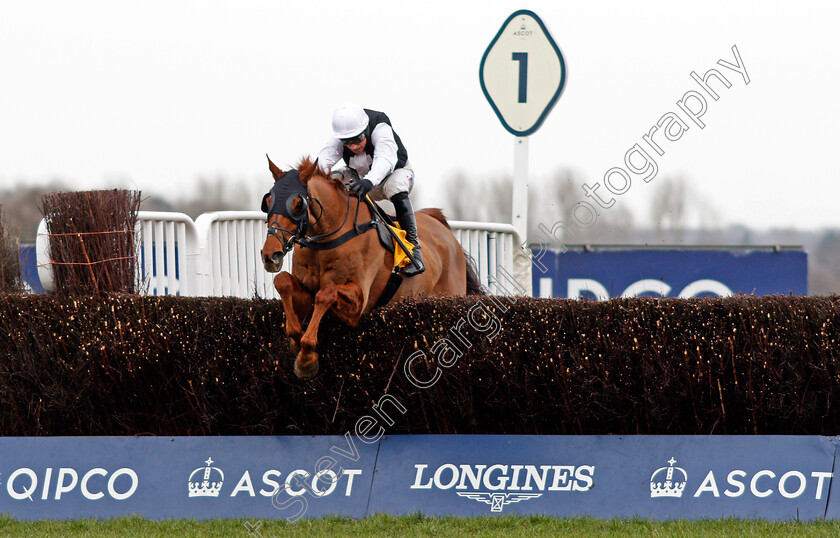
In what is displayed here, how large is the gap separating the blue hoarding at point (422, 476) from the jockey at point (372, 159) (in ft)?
5.57

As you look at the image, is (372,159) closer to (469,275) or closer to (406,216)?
(406,216)

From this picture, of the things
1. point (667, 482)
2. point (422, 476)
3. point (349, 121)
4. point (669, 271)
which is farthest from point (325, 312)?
point (669, 271)

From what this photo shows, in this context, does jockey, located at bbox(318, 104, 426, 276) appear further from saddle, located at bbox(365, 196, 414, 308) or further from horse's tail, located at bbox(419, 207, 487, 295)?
horse's tail, located at bbox(419, 207, 487, 295)

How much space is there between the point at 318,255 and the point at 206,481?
4.87ft

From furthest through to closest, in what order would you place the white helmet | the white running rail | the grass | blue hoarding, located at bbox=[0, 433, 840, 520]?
the white running rail → the white helmet → blue hoarding, located at bbox=[0, 433, 840, 520] → the grass

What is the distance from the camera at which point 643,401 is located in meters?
5.19

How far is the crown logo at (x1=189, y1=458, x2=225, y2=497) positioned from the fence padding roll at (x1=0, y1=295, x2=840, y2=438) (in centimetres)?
49

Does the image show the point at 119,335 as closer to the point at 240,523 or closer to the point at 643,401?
the point at 240,523

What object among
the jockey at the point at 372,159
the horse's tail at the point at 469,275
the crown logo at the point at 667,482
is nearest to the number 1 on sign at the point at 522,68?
the horse's tail at the point at 469,275

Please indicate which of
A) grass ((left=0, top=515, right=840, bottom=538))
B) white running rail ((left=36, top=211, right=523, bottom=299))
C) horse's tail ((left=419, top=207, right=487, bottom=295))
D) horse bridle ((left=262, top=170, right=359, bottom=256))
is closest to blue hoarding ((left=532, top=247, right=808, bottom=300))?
horse's tail ((left=419, top=207, right=487, bottom=295))

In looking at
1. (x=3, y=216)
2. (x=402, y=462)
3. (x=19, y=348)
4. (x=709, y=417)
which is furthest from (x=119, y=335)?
(x=709, y=417)

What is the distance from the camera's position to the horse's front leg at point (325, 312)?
5.18m

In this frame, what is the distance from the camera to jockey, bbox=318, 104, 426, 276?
238 inches

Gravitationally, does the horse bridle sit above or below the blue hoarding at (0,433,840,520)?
above
